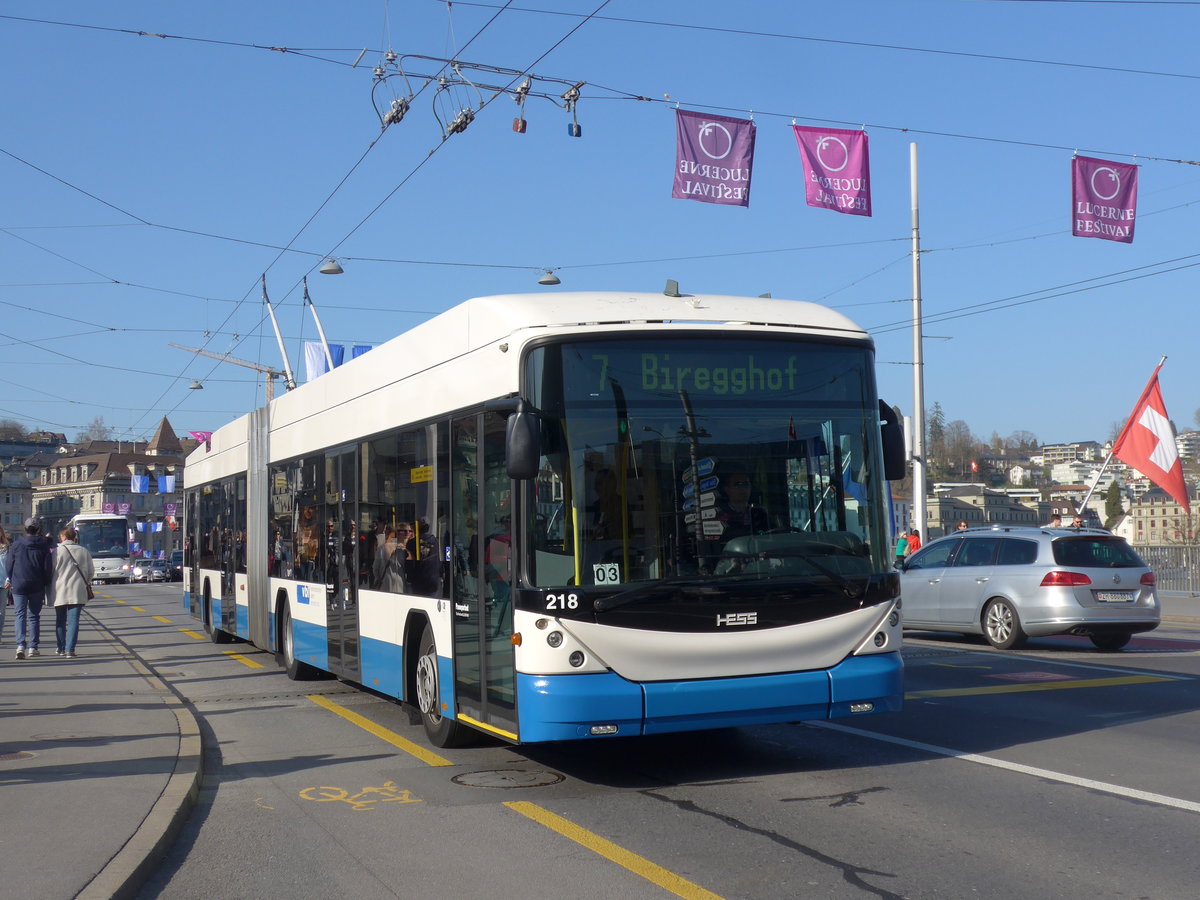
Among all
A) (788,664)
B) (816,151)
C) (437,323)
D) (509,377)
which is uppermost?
(816,151)

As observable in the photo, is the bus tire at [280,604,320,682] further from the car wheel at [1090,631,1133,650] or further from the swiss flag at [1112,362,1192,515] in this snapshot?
the swiss flag at [1112,362,1192,515]

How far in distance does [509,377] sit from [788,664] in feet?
8.15

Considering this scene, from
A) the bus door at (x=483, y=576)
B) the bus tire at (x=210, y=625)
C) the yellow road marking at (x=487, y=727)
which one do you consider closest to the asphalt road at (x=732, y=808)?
the yellow road marking at (x=487, y=727)

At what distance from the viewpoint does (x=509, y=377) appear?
8211 millimetres

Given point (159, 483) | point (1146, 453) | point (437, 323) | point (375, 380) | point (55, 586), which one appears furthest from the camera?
point (159, 483)

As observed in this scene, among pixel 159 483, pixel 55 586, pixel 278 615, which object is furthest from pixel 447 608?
pixel 159 483

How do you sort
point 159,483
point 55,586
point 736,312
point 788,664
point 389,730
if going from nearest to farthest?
point 788,664 < point 736,312 < point 389,730 < point 55,586 < point 159,483

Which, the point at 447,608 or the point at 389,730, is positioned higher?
the point at 447,608

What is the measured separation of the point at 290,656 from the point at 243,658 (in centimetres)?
370

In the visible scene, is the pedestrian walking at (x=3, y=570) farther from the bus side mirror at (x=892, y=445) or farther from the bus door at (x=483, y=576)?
the bus side mirror at (x=892, y=445)

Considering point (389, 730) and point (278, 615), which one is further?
point (278, 615)

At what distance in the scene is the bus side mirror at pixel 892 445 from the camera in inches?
340

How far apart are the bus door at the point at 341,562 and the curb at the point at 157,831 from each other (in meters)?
1.95

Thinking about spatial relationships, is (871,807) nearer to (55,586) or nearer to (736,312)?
(736,312)
